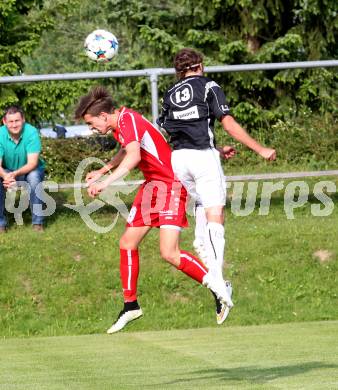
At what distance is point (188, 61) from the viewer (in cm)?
927

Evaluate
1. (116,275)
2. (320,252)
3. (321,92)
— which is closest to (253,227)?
(320,252)

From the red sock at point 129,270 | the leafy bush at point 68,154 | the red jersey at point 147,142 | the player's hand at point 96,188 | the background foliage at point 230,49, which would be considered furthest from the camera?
the background foliage at point 230,49

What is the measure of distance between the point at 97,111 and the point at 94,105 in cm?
5

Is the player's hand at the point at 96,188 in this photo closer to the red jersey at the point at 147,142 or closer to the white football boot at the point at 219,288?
the red jersey at the point at 147,142

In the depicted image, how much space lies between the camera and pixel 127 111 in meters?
9.30

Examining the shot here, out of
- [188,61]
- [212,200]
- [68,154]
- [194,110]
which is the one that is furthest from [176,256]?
[68,154]

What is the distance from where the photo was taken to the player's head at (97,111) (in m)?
9.19

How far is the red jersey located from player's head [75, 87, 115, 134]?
9 cm

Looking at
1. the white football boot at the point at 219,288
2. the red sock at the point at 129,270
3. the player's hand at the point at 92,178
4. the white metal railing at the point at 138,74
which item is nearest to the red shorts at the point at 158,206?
the red sock at the point at 129,270

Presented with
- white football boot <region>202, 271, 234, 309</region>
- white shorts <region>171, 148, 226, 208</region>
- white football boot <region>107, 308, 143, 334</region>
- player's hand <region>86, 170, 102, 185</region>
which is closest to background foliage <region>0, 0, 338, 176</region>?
white shorts <region>171, 148, 226, 208</region>

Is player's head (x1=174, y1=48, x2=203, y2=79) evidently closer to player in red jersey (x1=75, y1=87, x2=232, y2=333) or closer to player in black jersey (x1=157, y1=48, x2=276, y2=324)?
player in black jersey (x1=157, y1=48, x2=276, y2=324)

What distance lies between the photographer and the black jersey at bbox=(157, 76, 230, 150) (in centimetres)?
919

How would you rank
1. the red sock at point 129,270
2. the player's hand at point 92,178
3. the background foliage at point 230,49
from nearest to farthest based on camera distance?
the player's hand at point 92,178, the red sock at point 129,270, the background foliage at point 230,49

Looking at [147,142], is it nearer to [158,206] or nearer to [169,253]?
[158,206]
